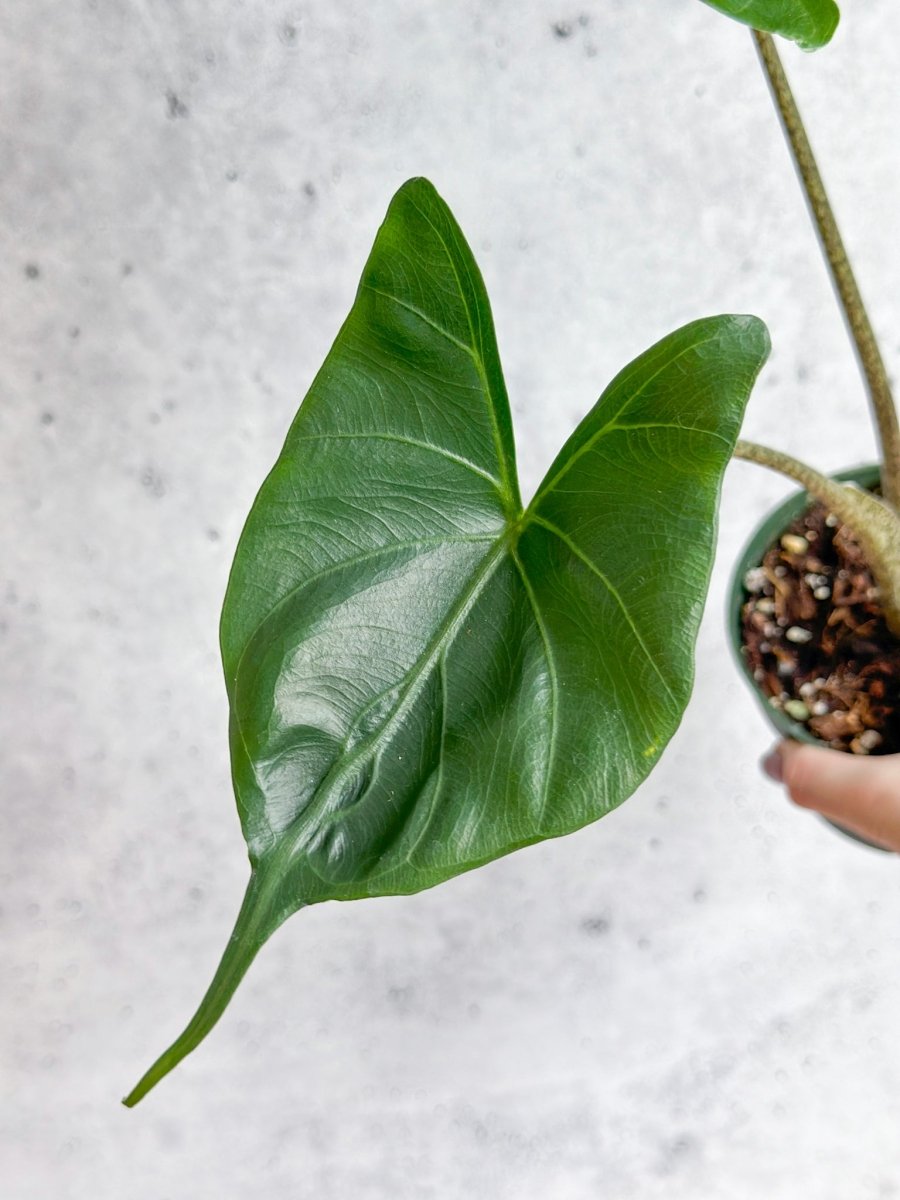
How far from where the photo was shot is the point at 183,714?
1173 mm

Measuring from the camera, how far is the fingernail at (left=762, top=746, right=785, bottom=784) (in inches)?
35.9

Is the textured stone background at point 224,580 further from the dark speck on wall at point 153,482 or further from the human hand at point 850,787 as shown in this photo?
the human hand at point 850,787

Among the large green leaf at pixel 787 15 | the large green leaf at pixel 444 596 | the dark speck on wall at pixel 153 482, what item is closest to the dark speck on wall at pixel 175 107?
the dark speck on wall at pixel 153 482

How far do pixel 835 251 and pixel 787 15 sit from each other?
0.16m

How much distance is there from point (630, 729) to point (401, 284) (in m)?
0.29

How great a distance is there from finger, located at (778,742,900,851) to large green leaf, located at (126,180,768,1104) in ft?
0.83

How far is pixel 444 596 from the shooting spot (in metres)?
0.67

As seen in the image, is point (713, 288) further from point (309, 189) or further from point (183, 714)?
point (183, 714)

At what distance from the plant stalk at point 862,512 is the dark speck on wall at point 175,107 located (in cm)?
72

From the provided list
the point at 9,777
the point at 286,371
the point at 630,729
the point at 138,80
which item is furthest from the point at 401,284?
the point at 9,777

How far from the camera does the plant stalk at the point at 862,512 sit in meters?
0.68

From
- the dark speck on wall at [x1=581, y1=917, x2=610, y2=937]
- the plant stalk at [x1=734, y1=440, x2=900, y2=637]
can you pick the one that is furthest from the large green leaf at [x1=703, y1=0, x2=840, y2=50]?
the dark speck on wall at [x1=581, y1=917, x2=610, y2=937]

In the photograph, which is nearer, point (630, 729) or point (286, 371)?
point (630, 729)

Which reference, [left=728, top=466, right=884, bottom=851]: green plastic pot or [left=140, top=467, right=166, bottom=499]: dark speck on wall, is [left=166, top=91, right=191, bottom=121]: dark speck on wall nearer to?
[left=140, top=467, right=166, bottom=499]: dark speck on wall
